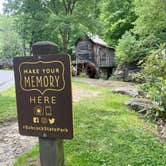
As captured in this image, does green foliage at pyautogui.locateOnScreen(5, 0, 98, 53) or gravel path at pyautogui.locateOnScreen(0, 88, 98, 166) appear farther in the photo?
green foliage at pyautogui.locateOnScreen(5, 0, 98, 53)

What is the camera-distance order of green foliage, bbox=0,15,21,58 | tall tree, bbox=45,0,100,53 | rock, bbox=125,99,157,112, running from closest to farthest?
rock, bbox=125,99,157,112
tall tree, bbox=45,0,100,53
green foliage, bbox=0,15,21,58

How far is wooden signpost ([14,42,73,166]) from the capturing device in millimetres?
2133

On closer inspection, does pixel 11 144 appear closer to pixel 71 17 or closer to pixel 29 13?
pixel 71 17

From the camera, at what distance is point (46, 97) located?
2.19 meters

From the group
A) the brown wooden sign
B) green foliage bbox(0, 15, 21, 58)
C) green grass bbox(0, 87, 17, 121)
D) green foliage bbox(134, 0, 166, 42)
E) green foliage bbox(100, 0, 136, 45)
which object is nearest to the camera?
the brown wooden sign

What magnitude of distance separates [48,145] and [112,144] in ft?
6.73

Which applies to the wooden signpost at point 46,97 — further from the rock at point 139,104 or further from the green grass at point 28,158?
the rock at point 139,104

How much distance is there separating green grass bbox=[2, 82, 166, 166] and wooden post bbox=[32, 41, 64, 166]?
1.26 meters

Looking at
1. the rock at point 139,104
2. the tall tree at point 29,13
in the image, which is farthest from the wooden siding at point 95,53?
the rock at point 139,104

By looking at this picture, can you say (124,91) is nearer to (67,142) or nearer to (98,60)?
(67,142)

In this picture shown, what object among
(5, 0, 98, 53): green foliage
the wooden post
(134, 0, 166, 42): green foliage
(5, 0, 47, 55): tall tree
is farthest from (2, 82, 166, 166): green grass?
(5, 0, 47, 55): tall tree

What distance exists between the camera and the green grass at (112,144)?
361cm

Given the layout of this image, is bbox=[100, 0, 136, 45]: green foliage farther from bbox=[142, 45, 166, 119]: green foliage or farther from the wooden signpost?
the wooden signpost

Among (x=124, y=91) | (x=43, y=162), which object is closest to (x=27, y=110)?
(x=43, y=162)
